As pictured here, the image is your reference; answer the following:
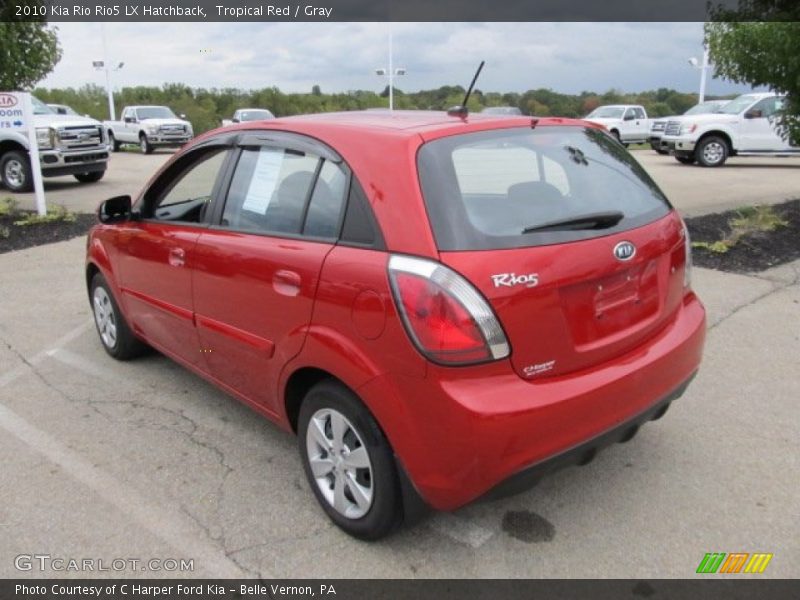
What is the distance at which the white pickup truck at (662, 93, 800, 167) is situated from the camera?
17578 mm

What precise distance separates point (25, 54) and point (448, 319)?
31.0 ft

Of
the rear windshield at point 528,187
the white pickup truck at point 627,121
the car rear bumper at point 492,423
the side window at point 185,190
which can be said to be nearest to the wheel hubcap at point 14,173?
the side window at point 185,190

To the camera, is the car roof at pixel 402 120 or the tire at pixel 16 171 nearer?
the car roof at pixel 402 120

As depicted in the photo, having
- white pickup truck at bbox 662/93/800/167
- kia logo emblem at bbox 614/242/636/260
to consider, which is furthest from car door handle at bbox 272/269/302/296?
white pickup truck at bbox 662/93/800/167

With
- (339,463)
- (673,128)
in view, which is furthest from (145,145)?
(339,463)

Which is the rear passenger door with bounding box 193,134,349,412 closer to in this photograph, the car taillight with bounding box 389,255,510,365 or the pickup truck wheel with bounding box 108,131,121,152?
the car taillight with bounding box 389,255,510,365

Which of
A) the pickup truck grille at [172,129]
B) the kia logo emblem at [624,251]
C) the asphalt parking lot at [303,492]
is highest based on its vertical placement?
the pickup truck grille at [172,129]

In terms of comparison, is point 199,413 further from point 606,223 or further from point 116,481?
point 606,223

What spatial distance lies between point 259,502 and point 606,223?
1933 millimetres

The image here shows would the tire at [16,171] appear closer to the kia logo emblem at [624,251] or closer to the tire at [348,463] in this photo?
the tire at [348,463]

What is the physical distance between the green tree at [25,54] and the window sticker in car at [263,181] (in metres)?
7.41

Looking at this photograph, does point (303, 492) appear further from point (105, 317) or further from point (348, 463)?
point (105, 317)

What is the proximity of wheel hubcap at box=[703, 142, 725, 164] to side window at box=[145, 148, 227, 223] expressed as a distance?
17.3m

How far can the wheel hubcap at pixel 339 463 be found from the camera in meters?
2.65
